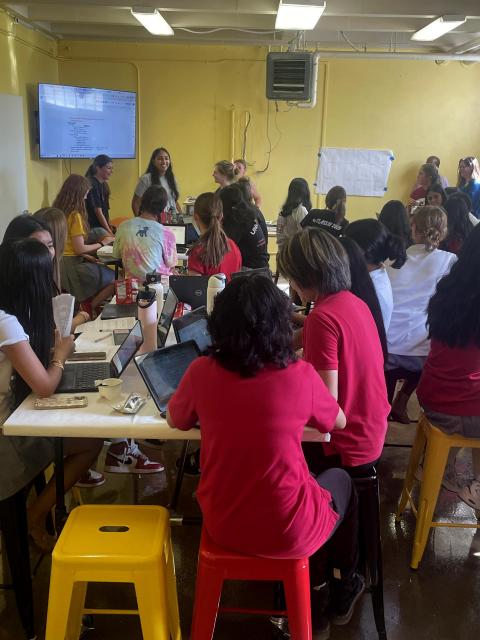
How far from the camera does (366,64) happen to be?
23.2 feet

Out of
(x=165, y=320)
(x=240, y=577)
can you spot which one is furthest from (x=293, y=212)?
(x=240, y=577)

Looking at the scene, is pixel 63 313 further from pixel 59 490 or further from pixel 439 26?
pixel 439 26

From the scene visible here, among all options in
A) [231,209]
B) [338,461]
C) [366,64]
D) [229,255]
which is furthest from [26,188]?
[338,461]

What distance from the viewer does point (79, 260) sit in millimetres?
4336

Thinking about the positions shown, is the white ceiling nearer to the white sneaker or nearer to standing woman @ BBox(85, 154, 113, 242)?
standing woman @ BBox(85, 154, 113, 242)

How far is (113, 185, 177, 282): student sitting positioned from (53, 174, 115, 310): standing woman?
0.77m

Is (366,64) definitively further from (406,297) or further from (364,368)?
(364,368)

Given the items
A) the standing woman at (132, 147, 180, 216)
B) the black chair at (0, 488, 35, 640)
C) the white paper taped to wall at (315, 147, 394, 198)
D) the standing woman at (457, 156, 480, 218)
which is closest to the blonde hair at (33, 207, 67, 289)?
the black chair at (0, 488, 35, 640)

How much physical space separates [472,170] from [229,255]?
11.8ft

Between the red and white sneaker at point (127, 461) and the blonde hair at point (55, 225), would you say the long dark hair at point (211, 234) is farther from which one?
the red and white sneaker at point (127, 461)

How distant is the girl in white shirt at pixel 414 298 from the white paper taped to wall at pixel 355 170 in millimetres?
4581

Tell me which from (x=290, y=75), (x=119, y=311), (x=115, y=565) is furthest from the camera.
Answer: (x=290, y=75)

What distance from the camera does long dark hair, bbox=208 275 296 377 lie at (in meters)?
1.40

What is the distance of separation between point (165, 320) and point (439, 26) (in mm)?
4476
